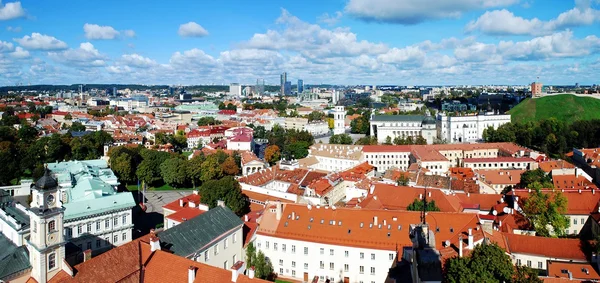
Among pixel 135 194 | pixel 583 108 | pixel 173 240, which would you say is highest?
pixel 583 108

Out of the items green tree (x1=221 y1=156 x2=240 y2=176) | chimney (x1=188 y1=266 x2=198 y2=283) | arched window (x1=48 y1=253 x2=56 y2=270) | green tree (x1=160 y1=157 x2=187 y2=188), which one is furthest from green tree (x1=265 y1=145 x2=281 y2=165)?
chimney (x1=188 y1=266 x2=198 y2=283)

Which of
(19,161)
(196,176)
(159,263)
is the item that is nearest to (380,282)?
(159,263)

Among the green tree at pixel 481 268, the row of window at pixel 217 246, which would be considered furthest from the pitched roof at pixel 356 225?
the green tree at pixel 481 268

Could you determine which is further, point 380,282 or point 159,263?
point 380,282

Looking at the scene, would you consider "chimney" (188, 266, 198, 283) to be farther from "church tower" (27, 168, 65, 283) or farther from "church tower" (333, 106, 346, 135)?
"church tower" (333, 106, 346, 135)

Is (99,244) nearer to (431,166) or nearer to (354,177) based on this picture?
(354,177)

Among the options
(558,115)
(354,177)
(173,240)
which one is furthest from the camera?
(558,115)

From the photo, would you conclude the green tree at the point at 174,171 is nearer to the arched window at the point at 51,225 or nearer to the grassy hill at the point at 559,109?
the arched window at the point at 51,225

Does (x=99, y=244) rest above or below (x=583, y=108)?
below
